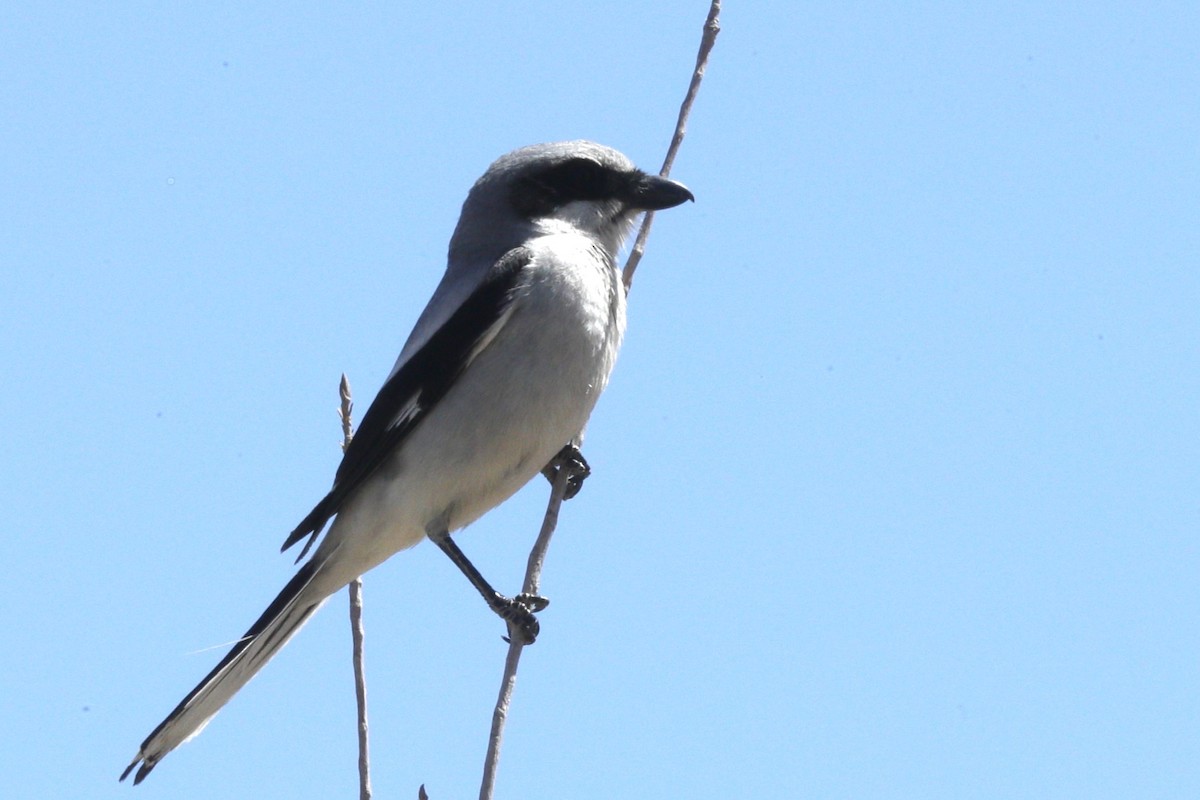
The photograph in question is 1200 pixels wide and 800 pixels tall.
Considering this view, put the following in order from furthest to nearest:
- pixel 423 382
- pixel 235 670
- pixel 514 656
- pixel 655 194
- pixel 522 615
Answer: pixel 655 194 → pixel 423 382 → pixel 235 670 → pixel 522 615 → pixel 514 656

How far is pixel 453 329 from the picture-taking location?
468 centimetres

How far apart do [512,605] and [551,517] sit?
492 mm

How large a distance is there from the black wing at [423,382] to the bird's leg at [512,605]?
0.41 meters

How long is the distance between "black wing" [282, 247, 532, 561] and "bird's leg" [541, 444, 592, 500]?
439 mm

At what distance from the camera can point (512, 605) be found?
14.1ft

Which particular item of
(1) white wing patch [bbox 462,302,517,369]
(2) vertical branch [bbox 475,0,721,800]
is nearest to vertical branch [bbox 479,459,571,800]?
(2) vertical branch [bbox 475,0,721,800]

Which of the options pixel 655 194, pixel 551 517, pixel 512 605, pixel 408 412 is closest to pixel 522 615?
pixel 512 605

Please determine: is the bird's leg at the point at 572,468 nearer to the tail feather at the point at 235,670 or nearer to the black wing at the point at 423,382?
the black wing at the point at 423,382

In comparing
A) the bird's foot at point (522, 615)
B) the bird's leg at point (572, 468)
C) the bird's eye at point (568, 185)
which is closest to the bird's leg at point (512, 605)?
the bird's foot at point (522, 615)

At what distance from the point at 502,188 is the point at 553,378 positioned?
0.91 meters

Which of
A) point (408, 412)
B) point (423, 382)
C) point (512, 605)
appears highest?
point (423, 382)

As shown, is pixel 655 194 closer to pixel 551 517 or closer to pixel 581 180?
pixel 581 180

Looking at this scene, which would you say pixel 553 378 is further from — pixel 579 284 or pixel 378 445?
pixel 378 445

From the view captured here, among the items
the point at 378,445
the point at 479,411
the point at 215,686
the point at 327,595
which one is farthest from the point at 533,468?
the point at 215,686
